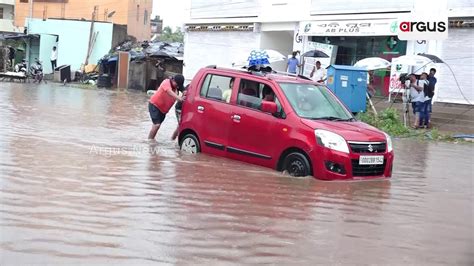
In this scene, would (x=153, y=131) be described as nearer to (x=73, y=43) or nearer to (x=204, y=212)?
(x=204, y=212)

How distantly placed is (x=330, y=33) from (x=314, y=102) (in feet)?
53.9

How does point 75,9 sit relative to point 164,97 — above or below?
above

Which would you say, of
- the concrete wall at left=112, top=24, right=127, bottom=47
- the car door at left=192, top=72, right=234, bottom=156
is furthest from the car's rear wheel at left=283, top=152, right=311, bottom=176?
the concrete wall at left=112, top=24, right=127, bottom=47

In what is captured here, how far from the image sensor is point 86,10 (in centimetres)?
5622

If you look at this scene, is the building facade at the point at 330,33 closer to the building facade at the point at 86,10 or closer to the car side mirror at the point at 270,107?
the car side mirror at the point at 270,107

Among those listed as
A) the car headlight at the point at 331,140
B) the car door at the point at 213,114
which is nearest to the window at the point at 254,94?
the car door at the point at 213,114

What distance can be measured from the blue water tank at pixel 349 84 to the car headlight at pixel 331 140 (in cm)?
1150

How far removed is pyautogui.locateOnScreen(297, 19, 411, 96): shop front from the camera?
76.7 ft

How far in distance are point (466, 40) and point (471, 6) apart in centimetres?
109

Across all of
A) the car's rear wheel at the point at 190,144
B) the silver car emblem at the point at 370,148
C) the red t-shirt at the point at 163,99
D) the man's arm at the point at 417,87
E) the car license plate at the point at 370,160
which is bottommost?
the car's rear wheel at the point at 190,144

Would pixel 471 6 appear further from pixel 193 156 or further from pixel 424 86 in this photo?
pixel 193 156

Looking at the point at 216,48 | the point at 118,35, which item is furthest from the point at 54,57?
the point at 216,48

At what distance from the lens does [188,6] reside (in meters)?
36.6

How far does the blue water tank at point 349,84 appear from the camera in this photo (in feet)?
65.6
